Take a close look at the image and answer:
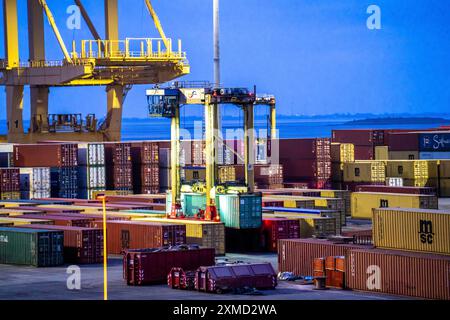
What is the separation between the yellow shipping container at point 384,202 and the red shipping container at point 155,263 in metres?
26.8

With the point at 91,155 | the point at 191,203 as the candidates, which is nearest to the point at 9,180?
the point at 91,155

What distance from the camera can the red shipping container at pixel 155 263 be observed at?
46.2 meters

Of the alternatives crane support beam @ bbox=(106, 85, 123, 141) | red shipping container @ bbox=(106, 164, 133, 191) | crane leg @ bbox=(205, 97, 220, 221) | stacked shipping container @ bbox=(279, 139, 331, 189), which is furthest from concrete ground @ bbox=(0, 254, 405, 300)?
crane support beam @ bbox=(106, 85, 123, 141)

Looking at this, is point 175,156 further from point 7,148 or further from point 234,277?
point 7,148

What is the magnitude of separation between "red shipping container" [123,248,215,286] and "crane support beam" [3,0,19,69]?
141 ft

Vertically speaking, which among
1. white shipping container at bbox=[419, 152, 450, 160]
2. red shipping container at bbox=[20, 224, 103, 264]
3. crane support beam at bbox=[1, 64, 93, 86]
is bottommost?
red shipping container at bbox=[20, 224, 103, 264]

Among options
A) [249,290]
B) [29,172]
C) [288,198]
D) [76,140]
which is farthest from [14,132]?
[249,290]

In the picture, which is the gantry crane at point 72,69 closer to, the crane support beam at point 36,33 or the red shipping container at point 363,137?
the crane support beam at point 36,33

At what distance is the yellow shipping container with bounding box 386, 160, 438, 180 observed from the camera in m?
88.6

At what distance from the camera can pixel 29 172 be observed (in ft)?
254

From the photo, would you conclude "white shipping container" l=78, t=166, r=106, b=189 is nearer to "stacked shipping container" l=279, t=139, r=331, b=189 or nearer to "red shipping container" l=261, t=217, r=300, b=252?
"stacked shipping container" l=279, t=139, r=331, b=189

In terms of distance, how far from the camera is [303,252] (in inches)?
1907

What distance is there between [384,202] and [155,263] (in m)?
31.6

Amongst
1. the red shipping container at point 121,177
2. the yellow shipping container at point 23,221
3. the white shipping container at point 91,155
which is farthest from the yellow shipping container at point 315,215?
the white shipping container at point 91,155
